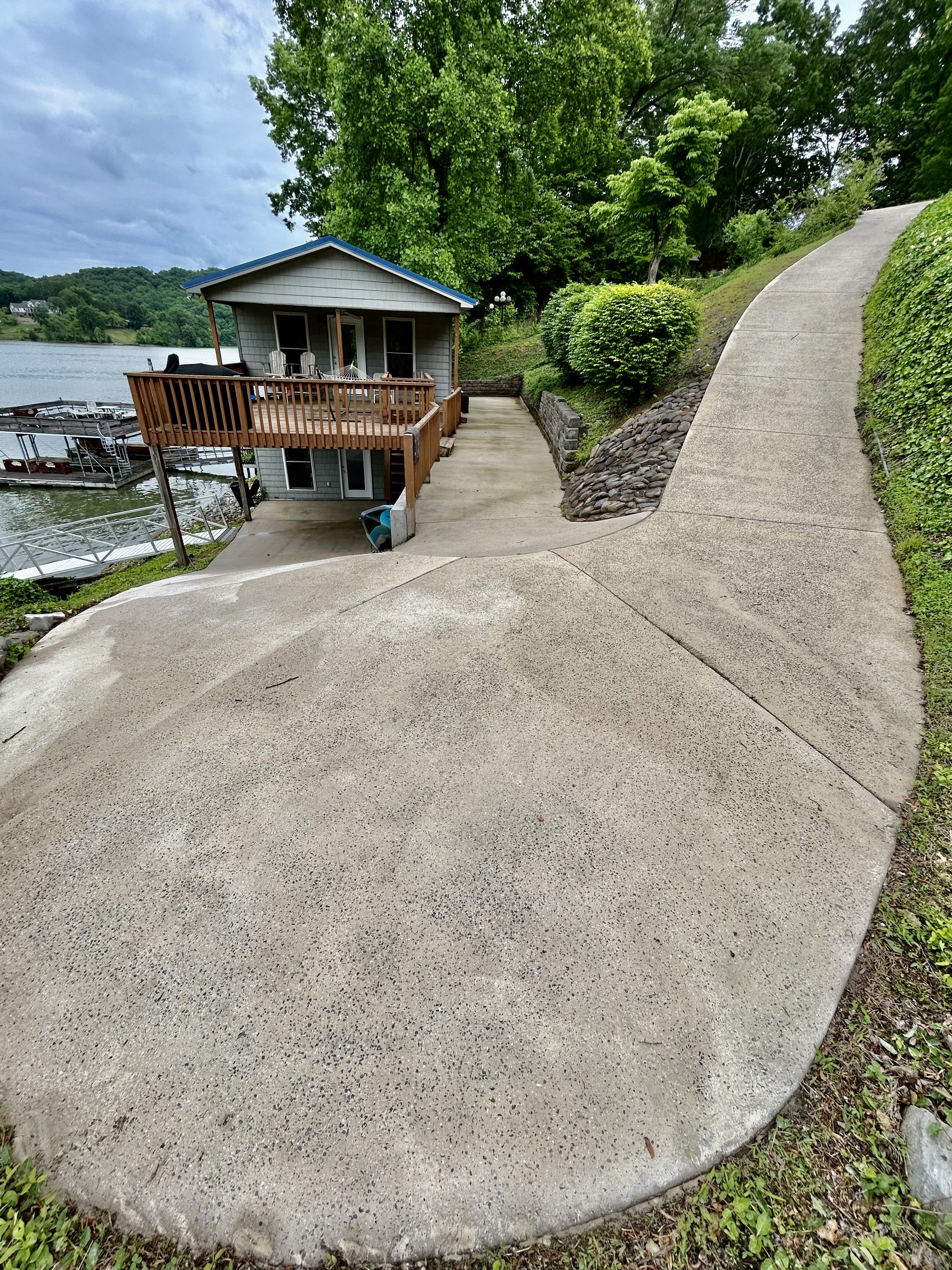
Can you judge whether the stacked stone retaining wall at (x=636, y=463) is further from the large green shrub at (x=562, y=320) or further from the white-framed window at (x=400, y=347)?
the white-framed window at (x=400, y=347)

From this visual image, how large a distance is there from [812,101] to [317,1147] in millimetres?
44131

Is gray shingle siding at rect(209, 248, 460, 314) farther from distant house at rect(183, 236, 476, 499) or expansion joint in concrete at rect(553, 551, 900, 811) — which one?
expansion joint in concrete at rect(553, 551, 900, 811)

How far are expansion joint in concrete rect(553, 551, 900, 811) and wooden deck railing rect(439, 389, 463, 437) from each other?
7.75 m

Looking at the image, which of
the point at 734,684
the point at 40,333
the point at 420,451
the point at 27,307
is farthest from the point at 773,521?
the point at 27,307

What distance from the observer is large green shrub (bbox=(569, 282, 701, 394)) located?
852 cm

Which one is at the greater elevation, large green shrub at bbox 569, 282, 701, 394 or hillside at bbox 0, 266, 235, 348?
hillside at bbox 0, 266, 235, 348

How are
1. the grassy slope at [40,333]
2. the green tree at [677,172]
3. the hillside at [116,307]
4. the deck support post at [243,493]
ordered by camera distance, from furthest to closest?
the grassy slope at [40,333], the hillside at [116,307], the green tree at [677,172], the deck support post at [243,493]

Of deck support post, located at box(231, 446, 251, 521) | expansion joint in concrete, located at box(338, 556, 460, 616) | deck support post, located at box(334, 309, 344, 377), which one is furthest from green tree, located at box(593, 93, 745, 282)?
expansion joint in concrete, located at box(338, 556, 460, 616)

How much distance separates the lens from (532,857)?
2539mm

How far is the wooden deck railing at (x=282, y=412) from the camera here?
9.09 meters

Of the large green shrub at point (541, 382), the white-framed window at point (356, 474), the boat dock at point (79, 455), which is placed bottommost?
the boat dock at point (79, 455)

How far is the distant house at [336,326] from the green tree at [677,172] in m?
4.94

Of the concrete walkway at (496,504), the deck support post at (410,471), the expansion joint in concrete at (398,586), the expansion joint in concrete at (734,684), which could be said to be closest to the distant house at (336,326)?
the concrete walkway at (496,504)

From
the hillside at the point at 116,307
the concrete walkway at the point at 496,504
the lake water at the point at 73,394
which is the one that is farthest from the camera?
the hillside at the point at 116,307
